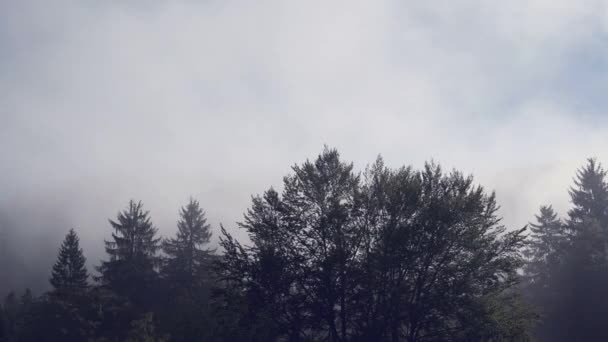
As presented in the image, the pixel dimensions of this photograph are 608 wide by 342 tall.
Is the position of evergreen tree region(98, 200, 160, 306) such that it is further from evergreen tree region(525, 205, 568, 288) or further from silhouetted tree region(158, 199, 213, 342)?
evergreen tree region(525, 205, 568, 288)

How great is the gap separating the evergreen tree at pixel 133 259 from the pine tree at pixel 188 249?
2.30m

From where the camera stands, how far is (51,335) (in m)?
46.9

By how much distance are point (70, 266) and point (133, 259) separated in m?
7.73

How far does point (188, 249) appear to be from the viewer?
64.3 metres

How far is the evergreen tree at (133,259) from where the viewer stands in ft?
183

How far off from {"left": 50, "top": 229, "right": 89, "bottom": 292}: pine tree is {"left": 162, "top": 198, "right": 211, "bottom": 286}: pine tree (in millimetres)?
9332

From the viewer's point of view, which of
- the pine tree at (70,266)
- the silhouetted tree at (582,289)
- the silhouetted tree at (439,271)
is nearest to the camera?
the silhouetted tree at (439,271)

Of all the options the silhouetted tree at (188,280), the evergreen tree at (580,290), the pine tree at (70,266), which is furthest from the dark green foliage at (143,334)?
the evergreen tree at (580,290)

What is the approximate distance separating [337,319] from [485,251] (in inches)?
329

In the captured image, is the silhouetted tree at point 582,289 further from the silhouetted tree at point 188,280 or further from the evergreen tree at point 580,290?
the silhouetted tree at point 188,280

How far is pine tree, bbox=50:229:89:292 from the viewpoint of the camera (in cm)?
5691

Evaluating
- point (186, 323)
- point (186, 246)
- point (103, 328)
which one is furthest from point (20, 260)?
point (186, 323)

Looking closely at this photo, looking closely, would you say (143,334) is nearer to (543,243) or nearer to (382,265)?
(382,265)

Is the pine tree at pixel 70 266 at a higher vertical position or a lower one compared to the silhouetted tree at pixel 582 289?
higher
